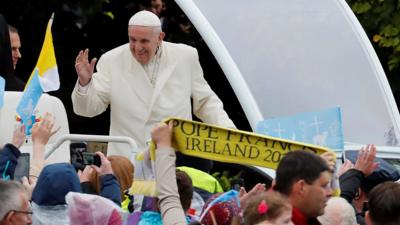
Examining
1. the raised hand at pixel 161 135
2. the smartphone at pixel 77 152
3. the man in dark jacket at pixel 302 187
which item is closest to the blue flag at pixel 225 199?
the raised hand at pixel 161 135

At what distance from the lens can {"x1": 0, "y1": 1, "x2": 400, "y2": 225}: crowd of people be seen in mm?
7359

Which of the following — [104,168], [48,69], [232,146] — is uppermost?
[48,69]

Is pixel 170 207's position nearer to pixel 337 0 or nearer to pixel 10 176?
pixel 10 176

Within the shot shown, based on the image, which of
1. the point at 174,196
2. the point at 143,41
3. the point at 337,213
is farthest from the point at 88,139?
the point at 174,196

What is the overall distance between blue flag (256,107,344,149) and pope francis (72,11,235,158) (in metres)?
1.26

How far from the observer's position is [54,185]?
8086 millimetres

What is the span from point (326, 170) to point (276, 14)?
483cm

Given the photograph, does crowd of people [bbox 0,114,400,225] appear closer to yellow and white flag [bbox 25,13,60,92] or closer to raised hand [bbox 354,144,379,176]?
raised hand [bbox 354,144,379,176]

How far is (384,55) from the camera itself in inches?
618

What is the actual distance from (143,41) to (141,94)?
0.43 m

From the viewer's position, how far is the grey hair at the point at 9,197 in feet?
24.6

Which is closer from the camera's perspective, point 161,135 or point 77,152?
point 161,135

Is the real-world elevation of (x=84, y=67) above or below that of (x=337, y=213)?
above

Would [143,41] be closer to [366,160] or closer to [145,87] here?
[145,87]
